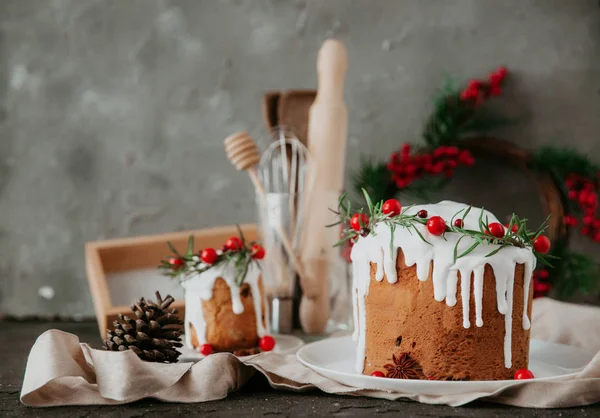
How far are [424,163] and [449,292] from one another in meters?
0.78

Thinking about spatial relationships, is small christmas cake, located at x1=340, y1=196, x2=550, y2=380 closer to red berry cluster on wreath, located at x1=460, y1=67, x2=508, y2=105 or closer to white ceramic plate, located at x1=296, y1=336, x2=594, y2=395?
white ceramic plate, located at x1=296, y1=336, x2=594, y2=395

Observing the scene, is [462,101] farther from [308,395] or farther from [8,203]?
[8,203]

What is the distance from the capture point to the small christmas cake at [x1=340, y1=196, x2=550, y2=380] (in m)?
0.80

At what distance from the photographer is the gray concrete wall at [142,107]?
1.69 metres

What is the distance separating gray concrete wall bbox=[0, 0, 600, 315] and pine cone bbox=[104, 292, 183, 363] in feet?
2.65

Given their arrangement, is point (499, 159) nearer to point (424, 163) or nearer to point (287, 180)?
point (424, 163)

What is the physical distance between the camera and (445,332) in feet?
2.64

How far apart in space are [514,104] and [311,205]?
630 mm

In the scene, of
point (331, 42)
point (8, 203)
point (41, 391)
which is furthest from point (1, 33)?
point (41, 391)

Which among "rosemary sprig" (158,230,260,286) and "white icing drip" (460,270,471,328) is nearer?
"white icing drip" (460,270,471,328)

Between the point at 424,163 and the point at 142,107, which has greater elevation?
the point at 142,107

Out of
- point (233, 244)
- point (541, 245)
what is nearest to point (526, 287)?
point (541, 245)

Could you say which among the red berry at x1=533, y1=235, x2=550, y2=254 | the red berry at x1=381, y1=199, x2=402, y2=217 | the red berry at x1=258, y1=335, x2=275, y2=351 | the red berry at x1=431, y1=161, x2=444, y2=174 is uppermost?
the red berry at x1=431, y1=161, x2=444, y2=174

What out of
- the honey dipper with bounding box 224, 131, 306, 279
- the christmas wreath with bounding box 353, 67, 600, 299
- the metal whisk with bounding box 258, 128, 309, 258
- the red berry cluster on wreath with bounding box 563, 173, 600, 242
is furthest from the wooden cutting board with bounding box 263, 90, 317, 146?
the red berry cluster on wreath with bounding box 563, 173, 600, 242
